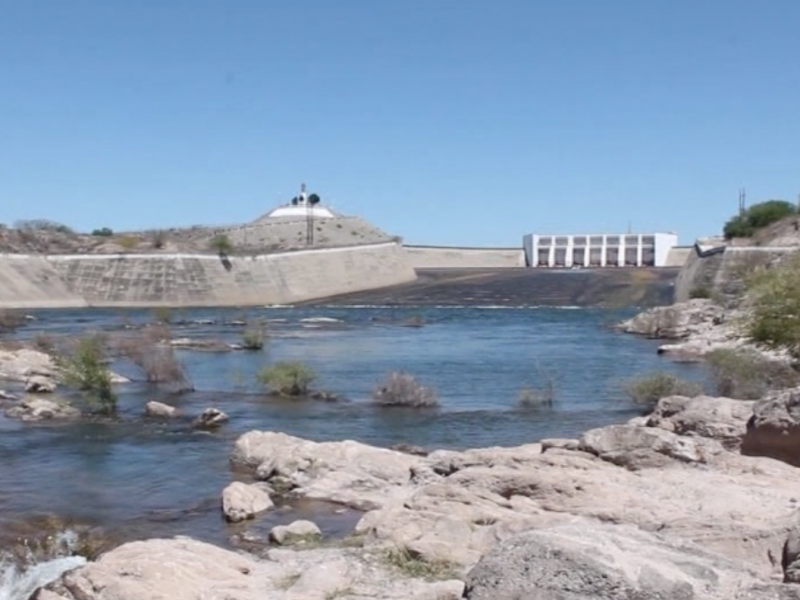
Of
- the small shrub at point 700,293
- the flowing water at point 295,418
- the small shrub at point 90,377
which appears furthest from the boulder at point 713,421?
the small shrub at point 700,293

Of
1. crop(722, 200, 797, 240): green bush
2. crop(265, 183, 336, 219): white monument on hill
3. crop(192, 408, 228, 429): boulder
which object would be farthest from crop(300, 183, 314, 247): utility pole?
crop(192, 408, 228, 429): boulder

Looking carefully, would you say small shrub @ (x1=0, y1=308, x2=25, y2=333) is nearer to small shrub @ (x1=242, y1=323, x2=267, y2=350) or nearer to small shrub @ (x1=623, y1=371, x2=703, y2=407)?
small shrub @ (x1=242, y1=323, x2=267, y2=350)

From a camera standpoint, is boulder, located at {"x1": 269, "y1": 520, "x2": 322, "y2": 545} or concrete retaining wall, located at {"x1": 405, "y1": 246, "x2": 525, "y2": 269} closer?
boulder, located at {"x1": 269, "y1": 520, "x2": 322, "y2": 545}

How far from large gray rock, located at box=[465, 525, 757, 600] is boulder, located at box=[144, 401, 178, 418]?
17137 mm

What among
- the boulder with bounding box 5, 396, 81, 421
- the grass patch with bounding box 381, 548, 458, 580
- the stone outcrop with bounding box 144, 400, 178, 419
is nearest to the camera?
the grass patch with bounding box 381, 548, 458, 580

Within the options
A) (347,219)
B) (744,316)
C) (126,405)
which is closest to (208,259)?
(347,219)

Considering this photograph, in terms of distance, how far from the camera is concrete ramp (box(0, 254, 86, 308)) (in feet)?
222

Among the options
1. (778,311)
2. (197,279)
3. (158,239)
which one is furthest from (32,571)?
(158,239)

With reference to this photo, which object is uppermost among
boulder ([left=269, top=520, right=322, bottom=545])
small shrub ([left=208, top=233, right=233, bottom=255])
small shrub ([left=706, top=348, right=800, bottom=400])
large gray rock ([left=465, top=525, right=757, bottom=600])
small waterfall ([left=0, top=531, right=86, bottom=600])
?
small shrub ([left=208, top=233, right=233, bottom=255])

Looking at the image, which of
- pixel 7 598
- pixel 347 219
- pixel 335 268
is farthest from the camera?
pixel 347 219

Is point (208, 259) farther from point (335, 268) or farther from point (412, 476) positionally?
point (412, 476)

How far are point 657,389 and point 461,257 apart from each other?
9323 cm

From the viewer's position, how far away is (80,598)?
8180mm

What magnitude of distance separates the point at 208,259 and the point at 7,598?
68.5 m
